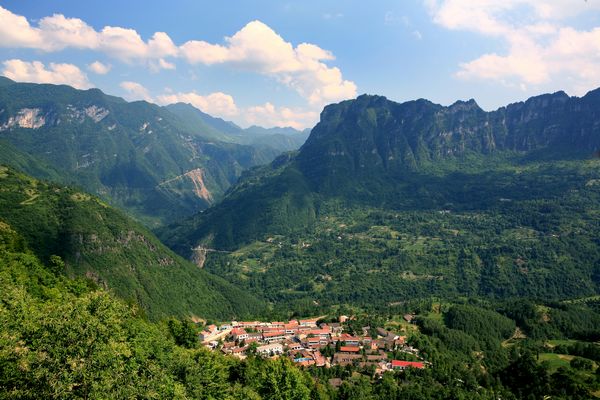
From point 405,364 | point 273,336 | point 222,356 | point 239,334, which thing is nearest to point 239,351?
point 239,334

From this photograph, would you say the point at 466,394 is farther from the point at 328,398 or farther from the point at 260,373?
the point at 260,373

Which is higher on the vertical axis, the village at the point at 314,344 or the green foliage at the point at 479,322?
the village at the point at 314,344

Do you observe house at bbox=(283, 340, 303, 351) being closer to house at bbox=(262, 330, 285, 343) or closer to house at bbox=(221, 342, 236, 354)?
house at bbox=(262, 330, 285, 343)

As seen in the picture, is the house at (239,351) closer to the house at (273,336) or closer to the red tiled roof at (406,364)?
the house at (273,336)

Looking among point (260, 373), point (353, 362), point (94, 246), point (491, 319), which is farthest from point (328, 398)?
point (94, 246)

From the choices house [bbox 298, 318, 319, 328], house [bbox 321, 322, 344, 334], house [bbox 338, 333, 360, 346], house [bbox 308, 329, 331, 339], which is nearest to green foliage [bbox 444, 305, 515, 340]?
house [bbox 321, 322, 344, 334]

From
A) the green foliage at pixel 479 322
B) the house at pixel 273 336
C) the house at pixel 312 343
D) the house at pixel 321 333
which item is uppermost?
the house at pixel 312 343

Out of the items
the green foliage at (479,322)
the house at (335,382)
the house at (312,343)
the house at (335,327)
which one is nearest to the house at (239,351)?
the house at (312,343)
